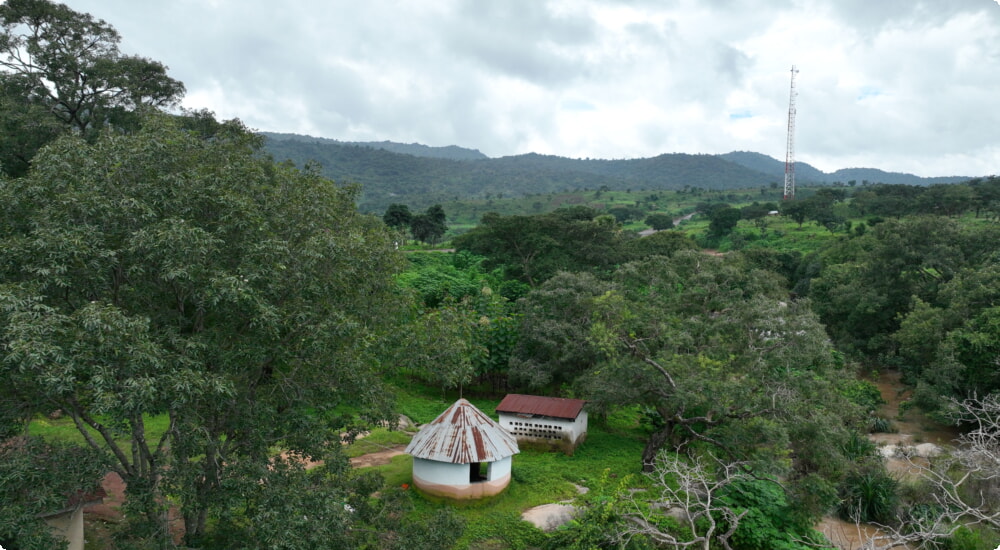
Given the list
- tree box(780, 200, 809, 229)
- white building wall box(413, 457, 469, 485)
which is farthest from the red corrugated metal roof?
tree box(780, 200, 809, 229)

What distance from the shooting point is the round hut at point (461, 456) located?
1312 cm

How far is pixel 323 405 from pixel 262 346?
1.41 m

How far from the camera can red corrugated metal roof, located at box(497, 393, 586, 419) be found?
1662 centimetres

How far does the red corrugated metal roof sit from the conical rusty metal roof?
2.71 m

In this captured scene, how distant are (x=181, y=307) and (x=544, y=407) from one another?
36.3 feet

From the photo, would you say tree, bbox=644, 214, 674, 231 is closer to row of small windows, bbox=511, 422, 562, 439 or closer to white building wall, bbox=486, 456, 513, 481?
row of small windows, bbox=511, 422, 562, 439

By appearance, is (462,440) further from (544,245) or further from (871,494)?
(544,245)

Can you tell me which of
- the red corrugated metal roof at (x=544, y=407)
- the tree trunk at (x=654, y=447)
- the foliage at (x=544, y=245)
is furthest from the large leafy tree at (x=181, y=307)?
the foliage at (x=544, y=245)

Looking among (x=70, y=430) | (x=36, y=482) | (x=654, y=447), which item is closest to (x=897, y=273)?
(x=654, y=447)

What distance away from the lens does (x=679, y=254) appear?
18484 mm

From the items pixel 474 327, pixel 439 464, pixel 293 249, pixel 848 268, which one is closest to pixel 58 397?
pixel 293 249

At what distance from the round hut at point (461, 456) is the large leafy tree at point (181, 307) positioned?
415cm

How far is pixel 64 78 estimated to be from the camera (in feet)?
68.5

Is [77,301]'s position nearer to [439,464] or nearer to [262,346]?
[262,346]
